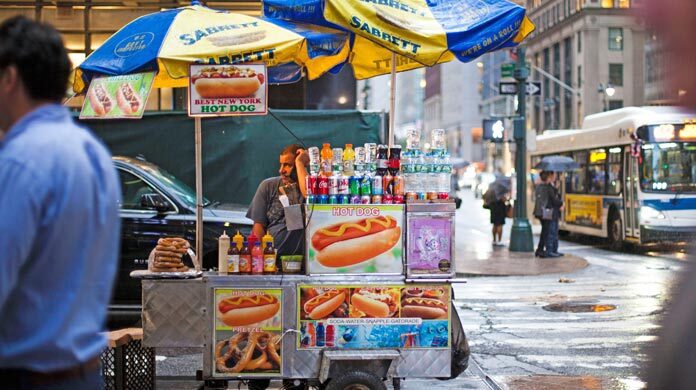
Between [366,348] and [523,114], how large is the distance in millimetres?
15353

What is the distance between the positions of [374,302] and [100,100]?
2.78m

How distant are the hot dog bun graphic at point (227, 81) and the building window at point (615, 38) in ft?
234

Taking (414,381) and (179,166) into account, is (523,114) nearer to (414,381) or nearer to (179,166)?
(179,166)

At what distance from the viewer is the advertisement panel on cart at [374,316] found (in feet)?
21.4

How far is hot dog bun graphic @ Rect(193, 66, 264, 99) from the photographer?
6.96 m

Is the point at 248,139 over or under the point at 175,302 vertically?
over

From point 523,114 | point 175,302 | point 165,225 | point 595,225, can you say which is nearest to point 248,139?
point 165,225

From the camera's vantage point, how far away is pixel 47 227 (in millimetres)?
2707

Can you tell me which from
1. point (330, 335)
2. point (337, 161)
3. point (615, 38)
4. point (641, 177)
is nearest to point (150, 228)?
point (337, 161)

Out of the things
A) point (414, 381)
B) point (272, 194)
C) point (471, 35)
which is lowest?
point (414, 381)

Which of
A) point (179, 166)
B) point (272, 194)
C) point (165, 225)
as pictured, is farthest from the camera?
point (179, 166)

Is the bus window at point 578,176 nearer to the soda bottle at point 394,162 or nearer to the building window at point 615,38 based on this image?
the soda bottle at point 394,162

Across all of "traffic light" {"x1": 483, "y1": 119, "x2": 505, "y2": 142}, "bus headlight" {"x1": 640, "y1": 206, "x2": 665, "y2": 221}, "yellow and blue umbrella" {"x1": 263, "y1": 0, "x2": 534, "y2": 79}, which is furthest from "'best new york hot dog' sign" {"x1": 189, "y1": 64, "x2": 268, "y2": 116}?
"bus headlight" {"x1": 640, "y1": 206, "x2": 665, "y2": 221}

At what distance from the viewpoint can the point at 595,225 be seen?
24.3 metres
